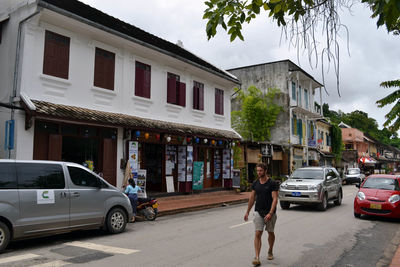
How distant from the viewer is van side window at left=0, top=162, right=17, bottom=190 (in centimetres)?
697

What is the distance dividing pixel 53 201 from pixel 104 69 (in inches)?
308

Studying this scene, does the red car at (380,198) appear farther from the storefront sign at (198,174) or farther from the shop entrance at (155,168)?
the shop entrance at (155,168)

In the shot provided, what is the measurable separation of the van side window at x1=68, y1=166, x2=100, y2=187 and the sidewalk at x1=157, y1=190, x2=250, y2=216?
14.4ft

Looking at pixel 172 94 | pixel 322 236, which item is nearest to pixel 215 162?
pixel 172 94

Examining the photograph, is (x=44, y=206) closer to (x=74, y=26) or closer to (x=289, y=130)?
(x=74, y=26)

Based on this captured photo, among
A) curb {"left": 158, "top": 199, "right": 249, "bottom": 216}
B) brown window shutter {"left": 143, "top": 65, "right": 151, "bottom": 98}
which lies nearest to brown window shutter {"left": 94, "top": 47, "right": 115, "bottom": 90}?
brown window shutter {"left": 143, "top": 65, "right": 151, "bottom": 98}

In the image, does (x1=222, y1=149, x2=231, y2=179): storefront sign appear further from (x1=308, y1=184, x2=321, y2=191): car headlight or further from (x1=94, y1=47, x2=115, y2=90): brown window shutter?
(x1=94, y1=47, x2=115, y2=90): brown window shutter

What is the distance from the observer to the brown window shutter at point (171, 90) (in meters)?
17.2

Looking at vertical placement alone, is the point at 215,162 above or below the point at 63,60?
below

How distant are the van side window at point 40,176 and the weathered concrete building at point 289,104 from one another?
72.0 feet

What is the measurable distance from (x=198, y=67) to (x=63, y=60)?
7.74 m

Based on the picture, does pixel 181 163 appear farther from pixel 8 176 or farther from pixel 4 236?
pixel 4 236

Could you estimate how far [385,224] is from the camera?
10703 mm

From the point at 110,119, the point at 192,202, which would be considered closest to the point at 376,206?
the point at 192,202
